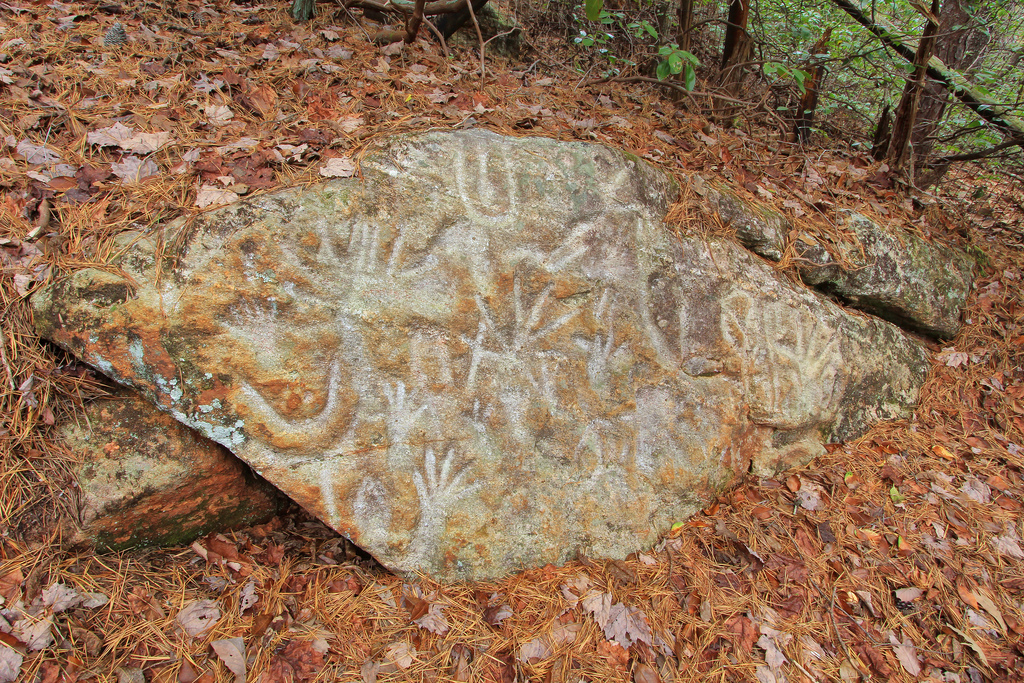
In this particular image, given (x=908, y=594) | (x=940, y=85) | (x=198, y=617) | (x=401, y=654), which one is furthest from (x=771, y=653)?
(x=940, y=85)

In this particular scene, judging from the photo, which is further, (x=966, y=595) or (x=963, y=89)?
(x=963, y=89)

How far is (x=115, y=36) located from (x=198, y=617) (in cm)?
312

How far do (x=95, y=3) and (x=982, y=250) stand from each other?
20.4 ft

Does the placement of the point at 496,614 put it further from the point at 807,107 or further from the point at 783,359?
the point at 807,107

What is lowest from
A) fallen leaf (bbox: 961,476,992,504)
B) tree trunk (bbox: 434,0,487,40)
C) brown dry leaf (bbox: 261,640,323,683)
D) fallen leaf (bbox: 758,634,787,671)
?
fallen leaf (bbox: 758,634,787,671)

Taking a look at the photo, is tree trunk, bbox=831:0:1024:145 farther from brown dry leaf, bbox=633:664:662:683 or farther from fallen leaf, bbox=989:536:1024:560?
brown dry leaf, bbox=633:664:662:683

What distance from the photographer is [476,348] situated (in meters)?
2.53

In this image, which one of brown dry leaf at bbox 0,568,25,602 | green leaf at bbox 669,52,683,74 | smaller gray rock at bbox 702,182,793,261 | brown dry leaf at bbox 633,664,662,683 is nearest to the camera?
brown dry leaf at bbox 0,568,25,602

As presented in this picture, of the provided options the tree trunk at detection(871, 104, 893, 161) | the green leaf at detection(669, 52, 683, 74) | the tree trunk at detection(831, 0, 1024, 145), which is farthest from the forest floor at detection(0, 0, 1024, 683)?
the tree trunk at detection(831, 0, 1024, 145)

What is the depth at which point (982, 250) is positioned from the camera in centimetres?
399

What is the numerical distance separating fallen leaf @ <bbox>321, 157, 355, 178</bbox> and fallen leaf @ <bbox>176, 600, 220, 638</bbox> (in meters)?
1.81

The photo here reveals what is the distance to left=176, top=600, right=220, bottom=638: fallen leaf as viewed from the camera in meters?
2.01

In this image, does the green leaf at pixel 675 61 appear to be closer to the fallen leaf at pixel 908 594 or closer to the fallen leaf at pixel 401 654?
the fallen leaf at pixel 908 594

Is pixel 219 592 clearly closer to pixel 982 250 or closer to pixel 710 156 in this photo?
pixel 710 156
